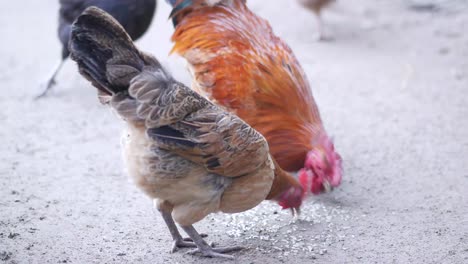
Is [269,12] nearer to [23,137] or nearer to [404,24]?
[404,24]

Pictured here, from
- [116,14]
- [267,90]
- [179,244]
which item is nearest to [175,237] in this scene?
[179,244]

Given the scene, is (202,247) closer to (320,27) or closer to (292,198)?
(292,198)

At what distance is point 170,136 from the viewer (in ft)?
11.2

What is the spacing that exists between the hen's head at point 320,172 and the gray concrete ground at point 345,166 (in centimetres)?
28

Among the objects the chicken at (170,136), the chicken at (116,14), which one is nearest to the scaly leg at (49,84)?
the chicken at (116,14)

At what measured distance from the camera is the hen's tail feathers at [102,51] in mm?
3291

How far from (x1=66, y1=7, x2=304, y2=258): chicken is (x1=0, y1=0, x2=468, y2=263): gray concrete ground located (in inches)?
20.0

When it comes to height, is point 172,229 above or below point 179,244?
above

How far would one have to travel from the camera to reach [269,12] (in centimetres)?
985

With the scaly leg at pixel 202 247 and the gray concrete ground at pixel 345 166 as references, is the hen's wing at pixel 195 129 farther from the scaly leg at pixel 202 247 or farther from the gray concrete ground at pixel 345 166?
the gray concrete ground at pixel 345 166

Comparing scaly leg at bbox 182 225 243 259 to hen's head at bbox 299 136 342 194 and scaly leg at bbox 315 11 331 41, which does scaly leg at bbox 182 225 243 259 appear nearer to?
hen's head at bbox 299 136 342 194

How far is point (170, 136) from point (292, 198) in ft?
3.87

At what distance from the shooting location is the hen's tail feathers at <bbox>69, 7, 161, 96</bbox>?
10.8 ft

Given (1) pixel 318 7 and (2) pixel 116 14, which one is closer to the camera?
(2) pixel 116 14
